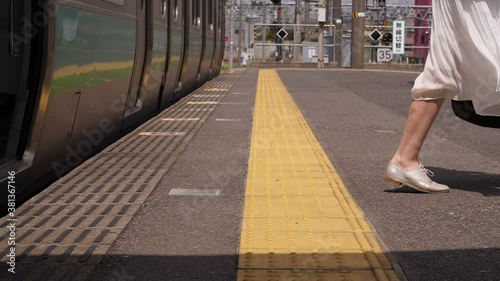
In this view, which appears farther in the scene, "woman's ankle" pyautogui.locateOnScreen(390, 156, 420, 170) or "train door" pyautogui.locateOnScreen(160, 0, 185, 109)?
"train door" pyautogui.locateOnScreen(160, 0, 185, 109)

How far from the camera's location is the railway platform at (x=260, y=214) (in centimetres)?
385

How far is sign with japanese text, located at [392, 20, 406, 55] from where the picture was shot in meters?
46.1

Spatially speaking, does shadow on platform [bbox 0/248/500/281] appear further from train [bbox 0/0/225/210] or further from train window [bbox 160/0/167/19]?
train window [bbox 160/0/167/19]

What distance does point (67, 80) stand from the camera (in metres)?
5.42

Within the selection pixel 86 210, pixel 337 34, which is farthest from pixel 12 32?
pixel 337 34

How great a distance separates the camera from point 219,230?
4.57 m

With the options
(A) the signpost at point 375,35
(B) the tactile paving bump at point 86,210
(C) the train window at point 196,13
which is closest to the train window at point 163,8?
(B) the tactile paving bump at point 86,210

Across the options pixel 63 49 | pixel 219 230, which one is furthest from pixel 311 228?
pixel 63 49

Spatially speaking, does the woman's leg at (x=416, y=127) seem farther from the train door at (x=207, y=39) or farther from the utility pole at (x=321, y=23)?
the utility pole at (x=321, y=23)

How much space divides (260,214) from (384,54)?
43.2 m

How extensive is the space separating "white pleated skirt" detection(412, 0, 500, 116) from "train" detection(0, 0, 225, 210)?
2.15m

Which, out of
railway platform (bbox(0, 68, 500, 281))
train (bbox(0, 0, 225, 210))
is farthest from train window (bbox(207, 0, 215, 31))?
railway platform (bbox(0, 68, 500, 281))

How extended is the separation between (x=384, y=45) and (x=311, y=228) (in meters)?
44.5

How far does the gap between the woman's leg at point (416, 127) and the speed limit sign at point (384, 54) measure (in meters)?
42.1
